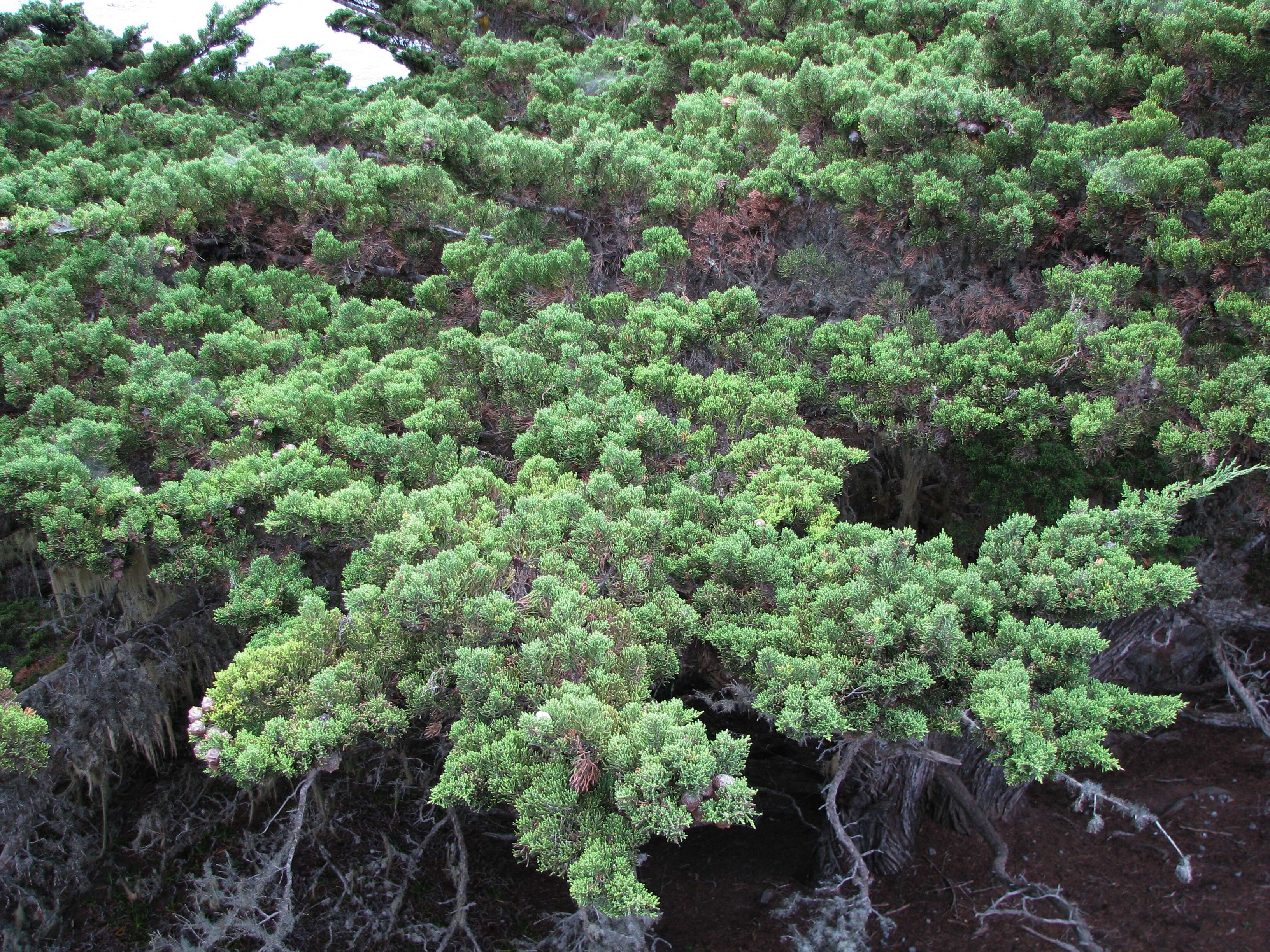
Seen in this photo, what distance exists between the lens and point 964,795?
13.9 ft

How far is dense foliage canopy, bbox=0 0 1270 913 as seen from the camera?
2518 mm

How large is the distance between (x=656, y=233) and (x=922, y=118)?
138 cm

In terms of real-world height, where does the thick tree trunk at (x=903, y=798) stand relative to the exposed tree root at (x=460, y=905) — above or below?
above

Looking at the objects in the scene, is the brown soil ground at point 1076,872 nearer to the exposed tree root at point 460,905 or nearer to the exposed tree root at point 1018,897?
the exposed tree root at point 1018,897

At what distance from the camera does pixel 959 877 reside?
167 inches

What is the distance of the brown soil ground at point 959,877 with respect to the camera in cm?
395

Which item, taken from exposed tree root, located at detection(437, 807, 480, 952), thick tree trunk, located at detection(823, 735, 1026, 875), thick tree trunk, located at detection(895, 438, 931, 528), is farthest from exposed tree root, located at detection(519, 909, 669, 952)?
thick tree trunk, located at detection(895, 438, 931, 528)

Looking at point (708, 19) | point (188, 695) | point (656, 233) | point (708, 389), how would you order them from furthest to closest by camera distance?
point (708, 19), point (656, 233), point (188, 695), point (708, 389)

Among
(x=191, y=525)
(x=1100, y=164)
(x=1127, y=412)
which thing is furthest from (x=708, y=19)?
(x=191, y=525)

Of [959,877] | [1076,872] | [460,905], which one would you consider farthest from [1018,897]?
[460,905]

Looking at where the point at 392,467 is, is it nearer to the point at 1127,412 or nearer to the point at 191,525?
the point at 191,525

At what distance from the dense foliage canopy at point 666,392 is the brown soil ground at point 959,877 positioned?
23.2 inches

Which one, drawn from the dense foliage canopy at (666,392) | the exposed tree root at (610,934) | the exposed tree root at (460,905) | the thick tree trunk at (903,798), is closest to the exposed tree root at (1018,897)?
the thick tree trunk at (903,798)

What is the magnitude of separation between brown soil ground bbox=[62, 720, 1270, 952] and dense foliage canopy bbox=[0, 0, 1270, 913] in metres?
0.59
